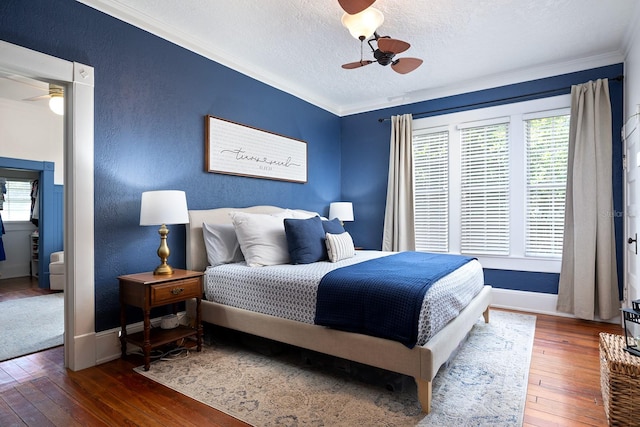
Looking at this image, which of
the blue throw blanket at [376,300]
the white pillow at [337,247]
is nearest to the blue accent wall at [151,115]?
the white pillow at [337,247]

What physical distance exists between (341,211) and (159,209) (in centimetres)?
282

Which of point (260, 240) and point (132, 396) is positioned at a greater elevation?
point (260, 240)

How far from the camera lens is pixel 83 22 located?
2555mm

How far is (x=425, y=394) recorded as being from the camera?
192 cm

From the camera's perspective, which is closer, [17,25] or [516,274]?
[17,25]

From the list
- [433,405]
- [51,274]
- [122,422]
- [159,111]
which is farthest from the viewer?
[51,274]

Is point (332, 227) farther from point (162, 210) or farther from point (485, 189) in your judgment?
point (485, 189)

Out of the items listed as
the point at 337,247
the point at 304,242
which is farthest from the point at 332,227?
the point at 304,242

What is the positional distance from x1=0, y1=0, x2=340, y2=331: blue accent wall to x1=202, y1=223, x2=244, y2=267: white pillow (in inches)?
10.6

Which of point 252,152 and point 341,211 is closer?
point 252,152

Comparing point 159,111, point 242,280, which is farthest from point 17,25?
point 242,280

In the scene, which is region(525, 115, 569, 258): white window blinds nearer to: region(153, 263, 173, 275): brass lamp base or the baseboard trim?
the baseboard trim

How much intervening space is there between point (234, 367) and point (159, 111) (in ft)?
7.44

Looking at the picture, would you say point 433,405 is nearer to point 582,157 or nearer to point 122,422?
point 122,422
